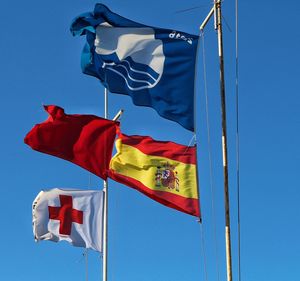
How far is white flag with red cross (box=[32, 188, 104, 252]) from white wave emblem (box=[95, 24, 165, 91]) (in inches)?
241

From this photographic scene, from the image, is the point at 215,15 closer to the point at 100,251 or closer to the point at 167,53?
the point at 167,53

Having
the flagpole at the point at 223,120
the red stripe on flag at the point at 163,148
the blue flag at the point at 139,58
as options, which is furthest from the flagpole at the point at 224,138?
the red stripe on flag at the point at 163,148

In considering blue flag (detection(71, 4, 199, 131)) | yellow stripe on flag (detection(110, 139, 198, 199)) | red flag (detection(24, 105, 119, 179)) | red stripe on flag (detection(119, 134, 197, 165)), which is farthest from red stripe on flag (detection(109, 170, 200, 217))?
blue flag (detection(71, 4, 199, 131))

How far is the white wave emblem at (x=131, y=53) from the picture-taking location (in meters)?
22.2

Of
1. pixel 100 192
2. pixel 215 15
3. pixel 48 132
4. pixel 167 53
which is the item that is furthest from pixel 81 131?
pixel 215 15

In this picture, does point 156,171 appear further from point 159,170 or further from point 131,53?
point 131,53

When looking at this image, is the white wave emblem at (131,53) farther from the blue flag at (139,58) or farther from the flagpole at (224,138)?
the flagpole at (224,138)

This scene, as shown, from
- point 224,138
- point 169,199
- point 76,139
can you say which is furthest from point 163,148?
point 224,138

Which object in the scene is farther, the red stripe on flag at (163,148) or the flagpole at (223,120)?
the red stripe on flag at (163,148)

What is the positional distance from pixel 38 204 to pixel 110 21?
7.32 metres

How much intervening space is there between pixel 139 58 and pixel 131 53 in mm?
275

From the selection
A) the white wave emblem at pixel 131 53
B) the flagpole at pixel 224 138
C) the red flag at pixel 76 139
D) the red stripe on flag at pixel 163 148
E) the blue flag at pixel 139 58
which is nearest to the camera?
the flagpole at pixel 224 138

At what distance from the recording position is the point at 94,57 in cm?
2233

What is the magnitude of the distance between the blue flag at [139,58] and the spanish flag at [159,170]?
6.35ft
